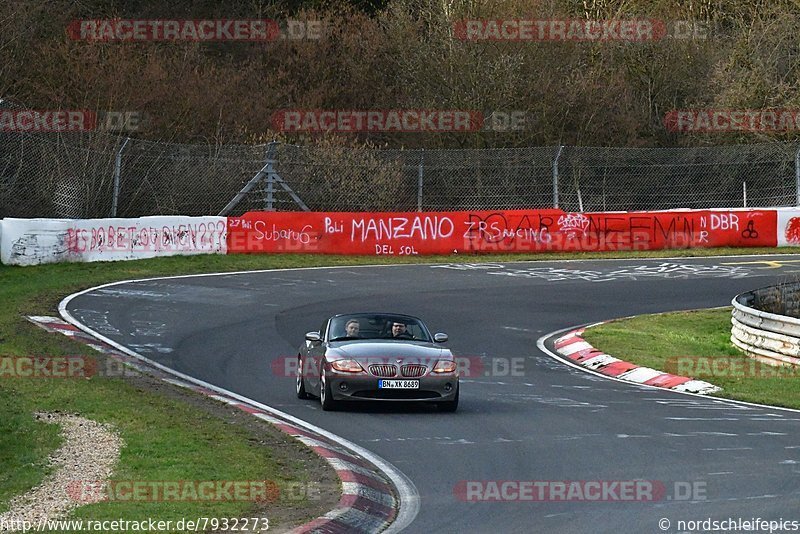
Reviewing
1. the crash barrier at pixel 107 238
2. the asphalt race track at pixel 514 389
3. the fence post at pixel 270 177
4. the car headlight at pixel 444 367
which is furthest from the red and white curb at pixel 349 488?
the fence post at pixel 270 177

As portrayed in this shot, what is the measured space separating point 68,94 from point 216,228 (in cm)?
1146

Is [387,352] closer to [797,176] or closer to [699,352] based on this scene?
[699,352]

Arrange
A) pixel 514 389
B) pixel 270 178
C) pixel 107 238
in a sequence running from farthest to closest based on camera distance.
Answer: pixel 270 178
pixel 107 238
pixel 514 389

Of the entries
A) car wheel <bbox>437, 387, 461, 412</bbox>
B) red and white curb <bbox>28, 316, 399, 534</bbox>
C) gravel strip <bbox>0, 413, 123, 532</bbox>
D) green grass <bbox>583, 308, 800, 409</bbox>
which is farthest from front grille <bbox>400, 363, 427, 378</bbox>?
green grass <bbox>583, 308, 800, 409</bbox>

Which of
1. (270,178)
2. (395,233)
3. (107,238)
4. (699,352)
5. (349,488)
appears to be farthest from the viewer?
(270,178)

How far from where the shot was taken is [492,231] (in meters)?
34.5

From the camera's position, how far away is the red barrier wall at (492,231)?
3288 centimetres

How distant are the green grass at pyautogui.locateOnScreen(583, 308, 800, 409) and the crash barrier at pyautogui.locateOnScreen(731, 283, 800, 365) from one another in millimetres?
208

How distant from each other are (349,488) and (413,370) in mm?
Answer: 4986

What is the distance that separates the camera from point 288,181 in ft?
113

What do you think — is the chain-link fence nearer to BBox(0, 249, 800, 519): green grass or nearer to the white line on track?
BBox(0, 249, 800, 519): green grass

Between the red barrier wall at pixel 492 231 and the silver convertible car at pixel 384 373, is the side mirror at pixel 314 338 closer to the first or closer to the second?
the silver convertible car at pixel 384 373

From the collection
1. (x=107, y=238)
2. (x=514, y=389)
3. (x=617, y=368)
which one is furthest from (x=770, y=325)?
(x=107, y=238)

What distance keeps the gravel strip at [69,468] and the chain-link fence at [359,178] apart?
64.3ft
